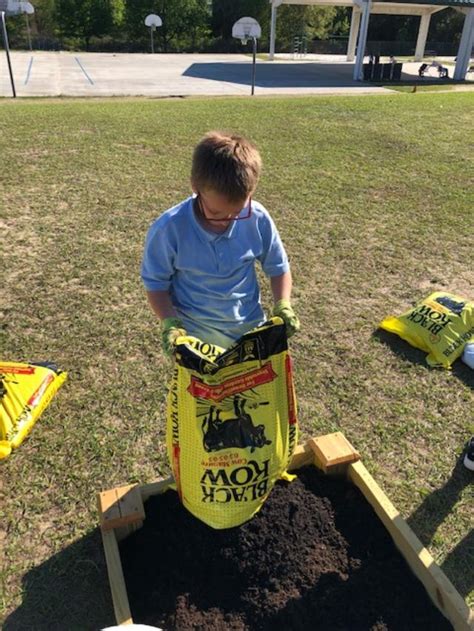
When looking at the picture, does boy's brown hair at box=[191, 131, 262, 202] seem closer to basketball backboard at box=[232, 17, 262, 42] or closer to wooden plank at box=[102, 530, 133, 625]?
wooden plank at box=[102, 530, 133, 625]

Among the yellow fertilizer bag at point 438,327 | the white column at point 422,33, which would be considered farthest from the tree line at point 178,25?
the yellow fertilizer bag at point 438,327

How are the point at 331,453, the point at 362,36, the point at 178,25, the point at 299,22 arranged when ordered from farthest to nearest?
the point at 299,22, the point at 178,25, the point at 362,36, the point at 331,453

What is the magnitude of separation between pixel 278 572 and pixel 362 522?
1.57 feet

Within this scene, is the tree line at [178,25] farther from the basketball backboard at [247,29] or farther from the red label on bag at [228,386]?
the red label on bag at [228,386]

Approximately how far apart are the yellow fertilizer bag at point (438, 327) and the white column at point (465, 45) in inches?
892

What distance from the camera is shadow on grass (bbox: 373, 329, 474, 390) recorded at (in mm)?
3746

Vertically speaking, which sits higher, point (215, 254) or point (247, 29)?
point (247, 29)

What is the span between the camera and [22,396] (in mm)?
3174

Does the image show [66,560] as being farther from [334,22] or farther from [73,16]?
[334,22]

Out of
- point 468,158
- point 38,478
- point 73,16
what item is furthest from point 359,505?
point 73,16

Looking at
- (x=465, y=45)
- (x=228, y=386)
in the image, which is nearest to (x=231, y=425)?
(x=228, y=386)

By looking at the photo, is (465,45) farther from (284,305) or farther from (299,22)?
(299,22)

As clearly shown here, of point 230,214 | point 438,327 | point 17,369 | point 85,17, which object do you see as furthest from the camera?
point 85,17

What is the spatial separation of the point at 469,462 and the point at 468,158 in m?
7.94
